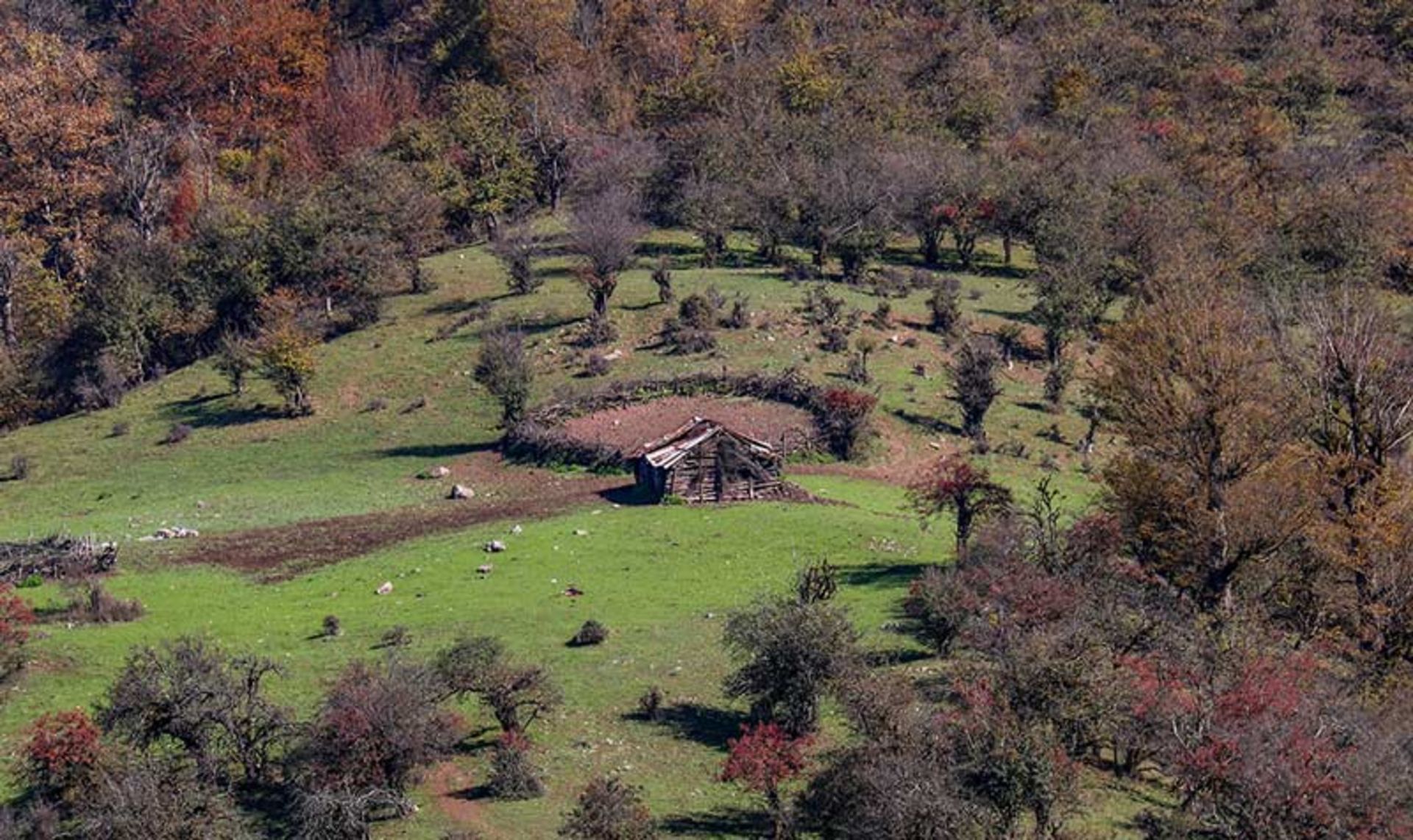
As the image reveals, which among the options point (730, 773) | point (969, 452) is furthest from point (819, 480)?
point (730, 773)

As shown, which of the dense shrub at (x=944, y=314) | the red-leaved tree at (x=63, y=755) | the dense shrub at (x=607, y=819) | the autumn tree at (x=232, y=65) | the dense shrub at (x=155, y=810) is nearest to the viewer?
the dense shrub at (x=155, y=810)

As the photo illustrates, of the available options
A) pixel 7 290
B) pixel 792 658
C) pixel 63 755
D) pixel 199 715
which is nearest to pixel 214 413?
pixel 7 290

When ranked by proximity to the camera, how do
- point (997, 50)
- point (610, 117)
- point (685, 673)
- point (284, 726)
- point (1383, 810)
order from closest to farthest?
point (1383, 810) → point (284, 726) → point (685, 673) → point (610, 117) → point (997, 50)

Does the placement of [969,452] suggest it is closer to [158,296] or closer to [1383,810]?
[1383,810]

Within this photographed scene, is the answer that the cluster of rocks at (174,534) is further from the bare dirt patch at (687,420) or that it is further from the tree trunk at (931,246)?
the tree trunk at (931,246)

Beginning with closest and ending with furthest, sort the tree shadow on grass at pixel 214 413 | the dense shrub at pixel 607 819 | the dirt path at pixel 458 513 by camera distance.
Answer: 1. the dense shrub at pixel 607 819
2. the dirt path at pixel 458 513
3. the tree shadow on grass at pixel 214 413

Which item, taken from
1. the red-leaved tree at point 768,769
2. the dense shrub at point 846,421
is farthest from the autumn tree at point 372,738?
the dense shrub at point 846,421

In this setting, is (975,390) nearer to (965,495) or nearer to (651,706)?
(965,495)

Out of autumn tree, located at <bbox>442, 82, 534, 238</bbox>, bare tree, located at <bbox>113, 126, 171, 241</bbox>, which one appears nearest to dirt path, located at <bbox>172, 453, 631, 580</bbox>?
autumn tree, located at <bbox>442, 82, 534, 238</bbox>
